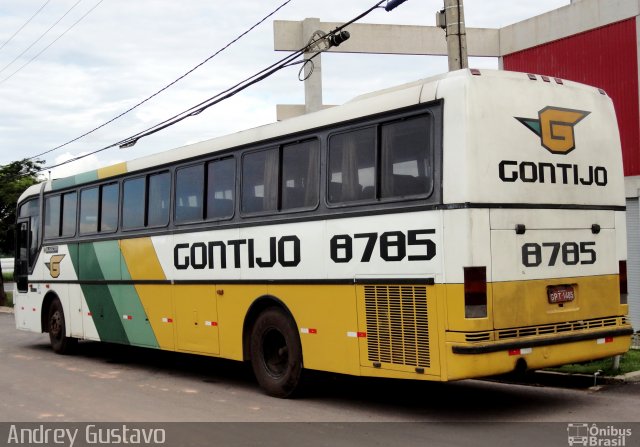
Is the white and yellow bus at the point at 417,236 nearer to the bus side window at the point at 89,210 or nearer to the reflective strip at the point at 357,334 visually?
the reflective strip at the point at 357,334

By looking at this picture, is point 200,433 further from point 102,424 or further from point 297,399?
point 297,399

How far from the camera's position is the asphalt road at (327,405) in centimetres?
816

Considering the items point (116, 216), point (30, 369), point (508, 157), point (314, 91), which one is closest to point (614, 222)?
point (508, 157)

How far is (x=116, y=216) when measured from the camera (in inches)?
567

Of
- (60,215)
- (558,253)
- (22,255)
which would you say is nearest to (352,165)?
(558,253)

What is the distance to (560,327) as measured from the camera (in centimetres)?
881

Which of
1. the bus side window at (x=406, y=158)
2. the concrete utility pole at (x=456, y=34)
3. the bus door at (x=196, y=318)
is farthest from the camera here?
the concrete utility pole at (x=456, y=34)

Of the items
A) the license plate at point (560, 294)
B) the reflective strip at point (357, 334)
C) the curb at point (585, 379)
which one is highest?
the license plate at point (560, 294)

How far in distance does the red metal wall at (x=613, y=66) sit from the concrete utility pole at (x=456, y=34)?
6320 mm

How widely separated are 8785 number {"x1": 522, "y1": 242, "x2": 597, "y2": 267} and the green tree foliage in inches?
1223

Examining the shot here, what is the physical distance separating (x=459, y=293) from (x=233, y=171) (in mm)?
4433

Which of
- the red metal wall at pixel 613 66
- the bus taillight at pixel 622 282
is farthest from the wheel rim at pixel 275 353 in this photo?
the red metal wall at pixel 613 66

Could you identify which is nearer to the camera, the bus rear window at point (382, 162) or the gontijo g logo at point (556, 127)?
the bus rear window at point (382, 162)

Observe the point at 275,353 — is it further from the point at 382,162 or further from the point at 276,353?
the point at 382,162
